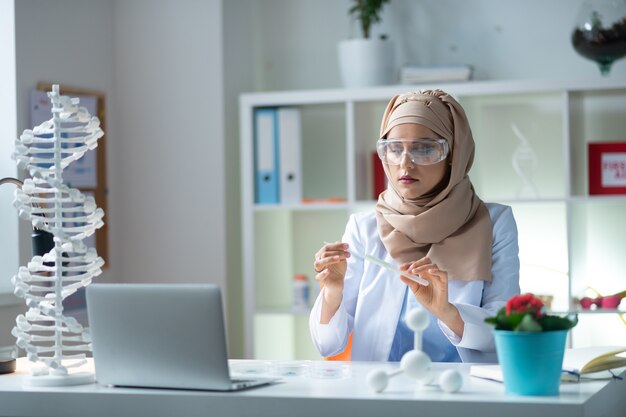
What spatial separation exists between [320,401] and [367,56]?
253 centimetres

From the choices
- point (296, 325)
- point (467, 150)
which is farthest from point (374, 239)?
point (296, 325)

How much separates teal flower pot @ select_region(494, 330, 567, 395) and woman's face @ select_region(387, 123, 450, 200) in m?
0.94

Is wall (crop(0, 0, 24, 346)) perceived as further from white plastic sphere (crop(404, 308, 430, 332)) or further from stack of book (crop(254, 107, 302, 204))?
white plastic sphere (crop(404, 308, 430, 332))

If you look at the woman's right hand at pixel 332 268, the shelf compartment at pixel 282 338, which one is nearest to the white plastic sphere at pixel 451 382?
the woman's right hand at pixel 332 268

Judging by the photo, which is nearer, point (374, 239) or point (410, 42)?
point (374, 239)

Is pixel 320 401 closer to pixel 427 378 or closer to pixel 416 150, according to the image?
pixel 427 378

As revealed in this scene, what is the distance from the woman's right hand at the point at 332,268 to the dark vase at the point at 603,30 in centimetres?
184

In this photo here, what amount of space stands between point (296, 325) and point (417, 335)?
257 cm

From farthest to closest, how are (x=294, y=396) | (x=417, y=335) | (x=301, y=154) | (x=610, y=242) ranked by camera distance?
(x=301, y=154) → (x=610, y=242) → (x=417, y=335) → (x=294, y=396)

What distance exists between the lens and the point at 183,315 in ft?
5.92

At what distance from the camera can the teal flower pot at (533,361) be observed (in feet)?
5.54

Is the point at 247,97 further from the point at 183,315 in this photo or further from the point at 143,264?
the point at 183,315

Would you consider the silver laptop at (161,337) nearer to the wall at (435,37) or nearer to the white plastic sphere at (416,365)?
the white plastic sphere at (416,365)

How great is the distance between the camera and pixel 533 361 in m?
1.69
